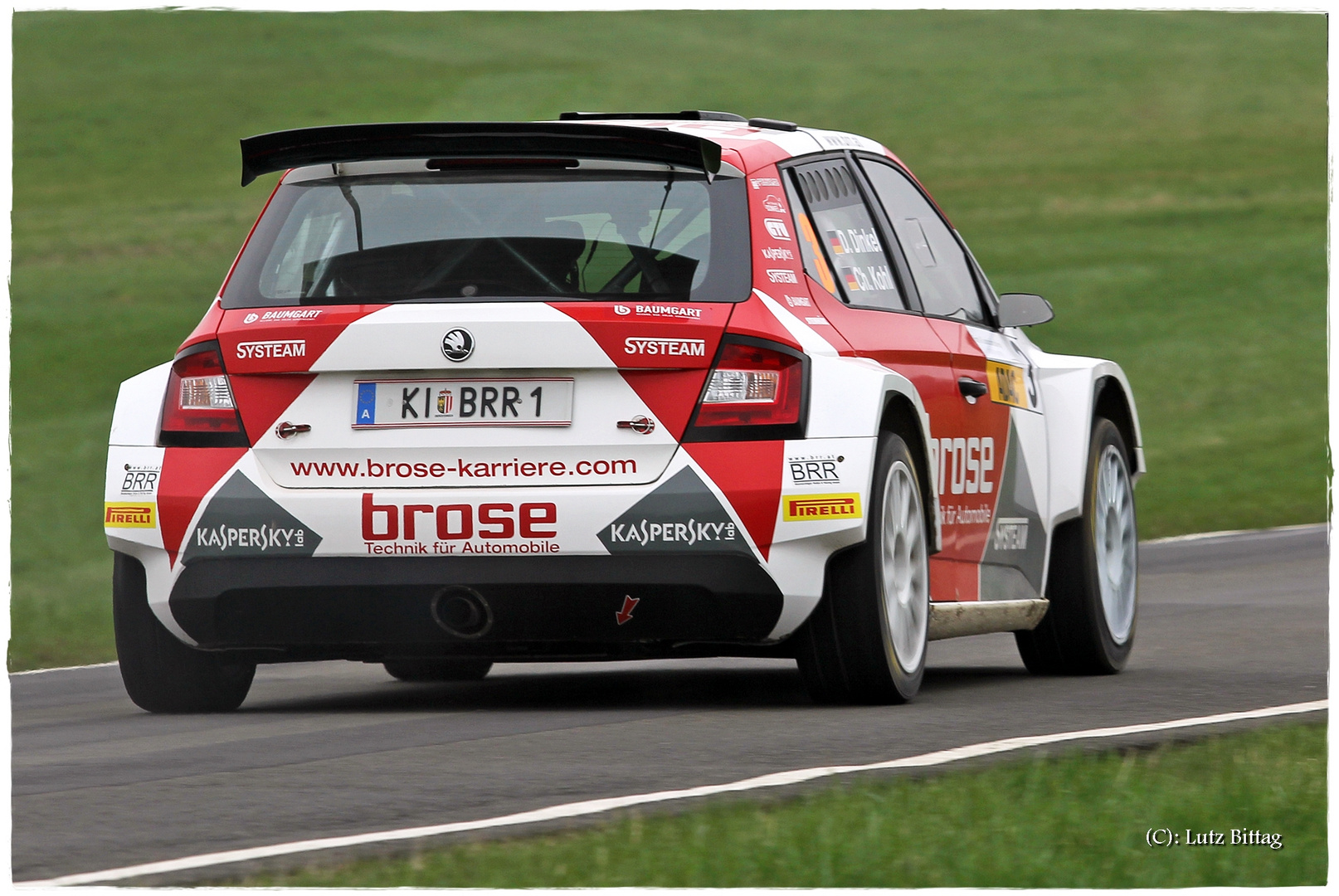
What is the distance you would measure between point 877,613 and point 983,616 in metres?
1.15

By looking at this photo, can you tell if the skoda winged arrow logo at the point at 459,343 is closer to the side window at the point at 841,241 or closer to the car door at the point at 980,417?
the side window at the point at 841,241

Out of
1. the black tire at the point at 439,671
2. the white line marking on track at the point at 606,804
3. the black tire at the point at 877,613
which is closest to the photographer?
the white line marking on track at the point at 606,804

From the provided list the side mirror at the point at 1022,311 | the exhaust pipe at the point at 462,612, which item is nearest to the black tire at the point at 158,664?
the exhaust pipe at the point at 462,612

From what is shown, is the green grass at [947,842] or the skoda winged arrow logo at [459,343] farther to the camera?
the skoda winged arrow logo at [459,343]

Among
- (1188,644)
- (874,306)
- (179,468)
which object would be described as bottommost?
(1188,644)

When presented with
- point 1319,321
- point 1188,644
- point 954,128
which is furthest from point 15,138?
point 1188,644

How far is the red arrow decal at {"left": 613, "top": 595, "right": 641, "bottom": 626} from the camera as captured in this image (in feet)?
25.1

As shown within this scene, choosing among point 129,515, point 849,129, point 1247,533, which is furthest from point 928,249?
point 849,129

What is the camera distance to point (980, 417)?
9.09m

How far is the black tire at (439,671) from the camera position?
10164mm

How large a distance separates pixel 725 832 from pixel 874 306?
10.7ft

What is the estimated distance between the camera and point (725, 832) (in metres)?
5.52

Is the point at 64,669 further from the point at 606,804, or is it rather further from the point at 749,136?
the point at 606,804

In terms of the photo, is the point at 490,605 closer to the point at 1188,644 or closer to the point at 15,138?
the point at 1188,644
